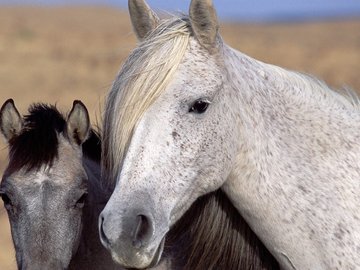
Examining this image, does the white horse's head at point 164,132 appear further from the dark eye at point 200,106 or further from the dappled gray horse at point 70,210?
the dappled gray horse at point 70,210

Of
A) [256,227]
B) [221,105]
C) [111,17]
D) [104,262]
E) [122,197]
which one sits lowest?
[111,17]

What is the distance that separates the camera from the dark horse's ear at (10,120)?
5.25 meters

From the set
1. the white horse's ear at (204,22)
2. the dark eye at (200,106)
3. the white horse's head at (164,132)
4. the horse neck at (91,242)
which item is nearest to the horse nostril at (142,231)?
the white horse's head at (164,132)

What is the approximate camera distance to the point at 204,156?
4.31 meters

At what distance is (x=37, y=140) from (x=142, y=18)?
1.03 m

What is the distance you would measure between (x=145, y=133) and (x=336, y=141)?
3.38 ft

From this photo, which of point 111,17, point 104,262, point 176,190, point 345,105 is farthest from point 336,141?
point 111,17

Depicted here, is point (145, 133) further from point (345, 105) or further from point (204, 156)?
point (345, 105)

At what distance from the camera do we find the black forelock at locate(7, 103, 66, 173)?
16.7 ft

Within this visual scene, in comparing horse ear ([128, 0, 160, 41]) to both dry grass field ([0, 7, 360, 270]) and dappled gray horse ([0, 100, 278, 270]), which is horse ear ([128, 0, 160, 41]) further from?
dry grass field ([0, 7, 360, 270])

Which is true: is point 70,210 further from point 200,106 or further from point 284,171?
point 284,171

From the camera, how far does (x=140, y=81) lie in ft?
14.2

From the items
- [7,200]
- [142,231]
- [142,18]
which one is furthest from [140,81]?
[7,200]

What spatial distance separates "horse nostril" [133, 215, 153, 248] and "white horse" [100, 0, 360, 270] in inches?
1.0
